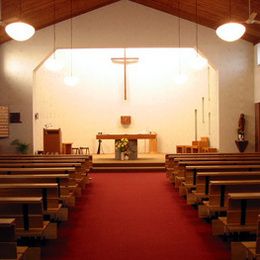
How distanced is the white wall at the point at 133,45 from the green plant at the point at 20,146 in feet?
0.50

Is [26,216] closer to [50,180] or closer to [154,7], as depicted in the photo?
[50,180]

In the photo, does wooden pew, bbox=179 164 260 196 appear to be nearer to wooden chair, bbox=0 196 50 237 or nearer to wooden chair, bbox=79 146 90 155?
wooden chair, bbox=0 196 50 237

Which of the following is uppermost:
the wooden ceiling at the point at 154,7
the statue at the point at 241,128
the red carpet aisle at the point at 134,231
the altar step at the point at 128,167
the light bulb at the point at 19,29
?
the wooden ceiling at the point at 154,7

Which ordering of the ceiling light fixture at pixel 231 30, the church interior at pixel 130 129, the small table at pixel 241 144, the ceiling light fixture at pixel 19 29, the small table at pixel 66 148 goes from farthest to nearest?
the small table at pixel 66 148 < the small table at pixel 241 144 < the ceiling light fixture at pixel 231 30 < the ceiling light fixture at pixel 19 29 < the church interior at pixel 130 129

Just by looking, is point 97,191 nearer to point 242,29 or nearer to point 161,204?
point 161,204

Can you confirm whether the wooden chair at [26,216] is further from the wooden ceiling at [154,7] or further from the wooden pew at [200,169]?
the wooden ceiling at [154,7]

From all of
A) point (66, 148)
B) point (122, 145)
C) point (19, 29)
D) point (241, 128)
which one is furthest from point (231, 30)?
point (66, 148)

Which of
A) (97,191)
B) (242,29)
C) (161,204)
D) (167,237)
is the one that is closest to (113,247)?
(167,237)

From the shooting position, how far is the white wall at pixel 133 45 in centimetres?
1048

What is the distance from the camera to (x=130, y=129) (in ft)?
43.1

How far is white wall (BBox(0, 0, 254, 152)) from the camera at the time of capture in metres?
10.5

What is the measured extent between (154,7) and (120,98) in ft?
12.0

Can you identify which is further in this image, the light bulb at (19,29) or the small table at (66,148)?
the small table at (66,148)

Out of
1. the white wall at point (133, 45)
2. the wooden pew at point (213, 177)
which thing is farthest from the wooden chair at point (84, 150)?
the wooden pew at point (213, 177)
